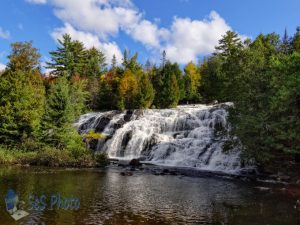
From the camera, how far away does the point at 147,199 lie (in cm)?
1916

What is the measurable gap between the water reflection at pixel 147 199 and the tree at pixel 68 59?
190 ft

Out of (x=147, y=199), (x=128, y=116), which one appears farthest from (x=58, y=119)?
(x=147, y=199)

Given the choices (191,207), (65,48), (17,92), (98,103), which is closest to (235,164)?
(191,207)

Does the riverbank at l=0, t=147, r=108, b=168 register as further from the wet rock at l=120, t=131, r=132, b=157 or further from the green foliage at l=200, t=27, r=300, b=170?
the green foliage at l=200, t=27, r=300, b=170

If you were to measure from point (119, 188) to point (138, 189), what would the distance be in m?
1.27

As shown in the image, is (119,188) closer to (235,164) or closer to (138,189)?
(138,189)

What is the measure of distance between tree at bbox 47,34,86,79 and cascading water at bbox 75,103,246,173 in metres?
32.6

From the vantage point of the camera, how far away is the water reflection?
15172 millimetres

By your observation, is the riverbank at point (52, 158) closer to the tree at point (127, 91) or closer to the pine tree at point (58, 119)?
the pine tree at point (58, 119)

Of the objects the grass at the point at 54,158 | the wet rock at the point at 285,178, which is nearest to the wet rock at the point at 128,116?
the grass at the point at 54,158

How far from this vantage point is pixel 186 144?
128ft

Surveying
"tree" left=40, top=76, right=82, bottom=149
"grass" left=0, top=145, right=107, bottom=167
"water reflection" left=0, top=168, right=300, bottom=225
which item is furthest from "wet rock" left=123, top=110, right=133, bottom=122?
"water reflection" left=0, top=168, right=300, bottom=225

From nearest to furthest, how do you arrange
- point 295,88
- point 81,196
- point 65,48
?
point 81,196, point 295,88, point 65,48

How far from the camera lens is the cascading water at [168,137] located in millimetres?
35781
